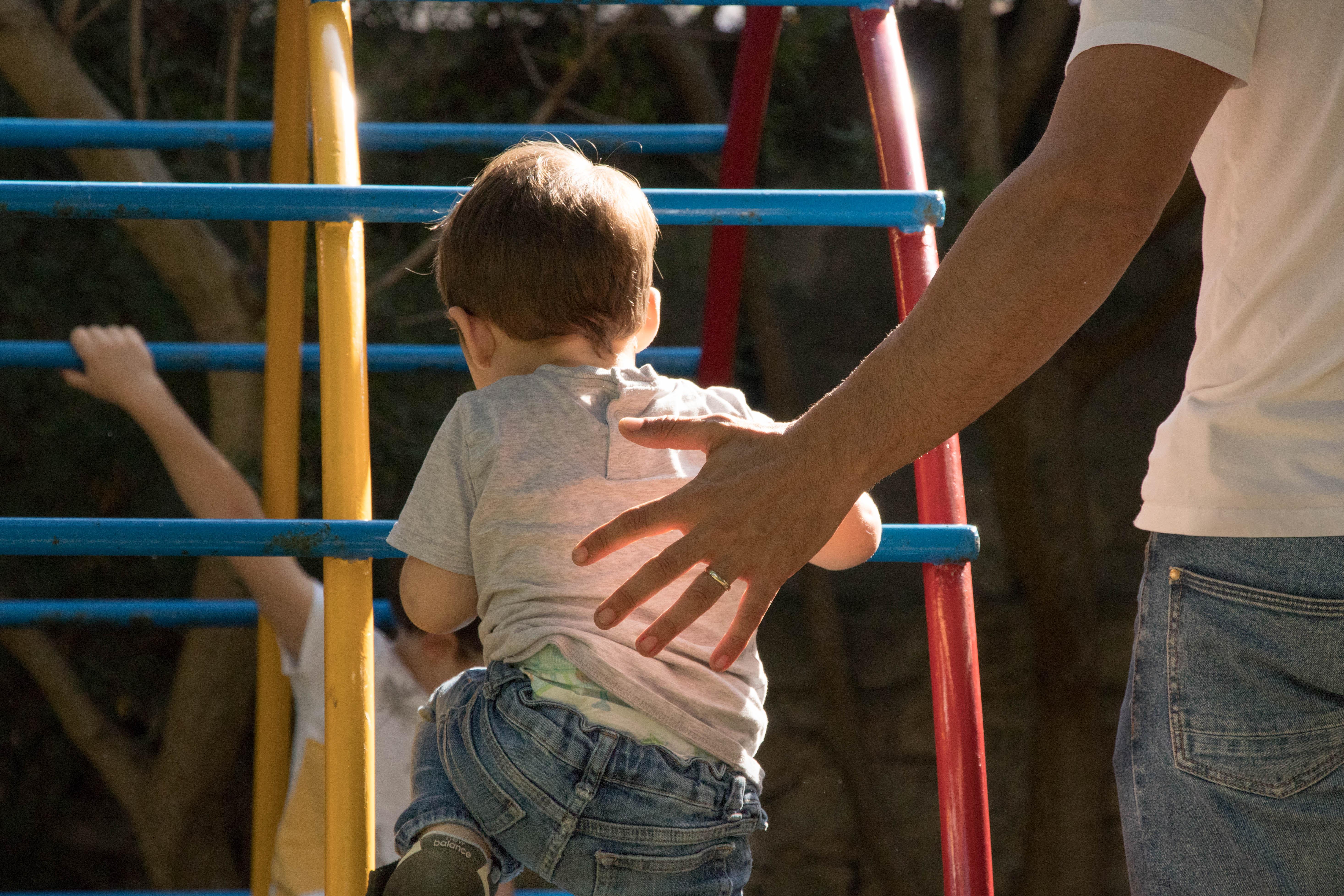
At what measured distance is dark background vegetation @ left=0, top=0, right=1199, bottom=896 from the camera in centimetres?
319

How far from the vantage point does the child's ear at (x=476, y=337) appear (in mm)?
1210

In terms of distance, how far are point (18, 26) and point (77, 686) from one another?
1.59 meters

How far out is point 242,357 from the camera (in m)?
2.25

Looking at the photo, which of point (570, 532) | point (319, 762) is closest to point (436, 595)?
point (570, 532)

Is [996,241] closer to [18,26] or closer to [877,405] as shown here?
[877,405]

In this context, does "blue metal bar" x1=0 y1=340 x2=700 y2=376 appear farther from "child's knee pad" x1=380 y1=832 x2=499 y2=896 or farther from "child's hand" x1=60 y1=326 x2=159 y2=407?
"child's knee pad" x1=380 y1=832 x2=499 y2=896

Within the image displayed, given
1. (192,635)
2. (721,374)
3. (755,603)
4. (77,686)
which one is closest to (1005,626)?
(721,374)

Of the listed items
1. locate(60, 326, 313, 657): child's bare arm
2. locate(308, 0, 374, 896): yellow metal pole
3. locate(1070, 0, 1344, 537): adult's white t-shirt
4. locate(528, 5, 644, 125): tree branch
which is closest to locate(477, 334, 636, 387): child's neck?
locate(308, 0, 374, 896): yellow metal pole

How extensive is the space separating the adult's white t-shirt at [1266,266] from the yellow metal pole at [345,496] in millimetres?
738

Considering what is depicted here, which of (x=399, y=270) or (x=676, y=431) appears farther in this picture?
(x=399, y=270)

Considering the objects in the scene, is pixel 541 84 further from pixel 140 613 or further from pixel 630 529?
pixel 630 529

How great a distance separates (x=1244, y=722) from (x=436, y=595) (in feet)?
2.29

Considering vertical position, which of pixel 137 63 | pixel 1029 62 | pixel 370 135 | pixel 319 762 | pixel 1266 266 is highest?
pixel 1029 62

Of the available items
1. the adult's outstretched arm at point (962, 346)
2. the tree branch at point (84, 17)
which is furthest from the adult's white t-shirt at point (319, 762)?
the tree branch at point (84, 17)
